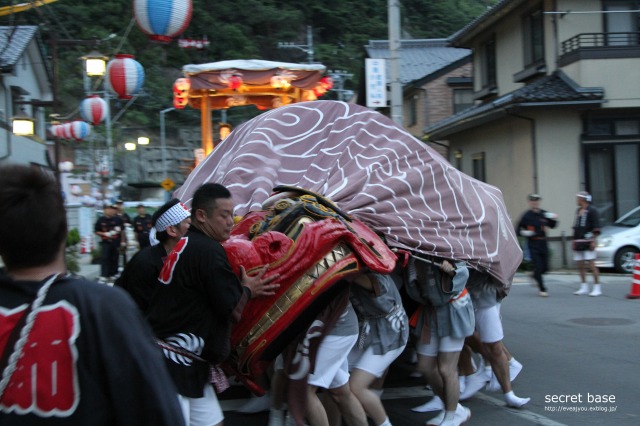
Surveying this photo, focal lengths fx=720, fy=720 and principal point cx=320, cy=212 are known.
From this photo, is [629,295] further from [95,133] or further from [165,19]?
[95,133]

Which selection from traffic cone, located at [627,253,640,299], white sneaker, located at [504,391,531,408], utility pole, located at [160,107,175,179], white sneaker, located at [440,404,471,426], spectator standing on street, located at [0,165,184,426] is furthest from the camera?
utility pole, located at [160,107,175,179]

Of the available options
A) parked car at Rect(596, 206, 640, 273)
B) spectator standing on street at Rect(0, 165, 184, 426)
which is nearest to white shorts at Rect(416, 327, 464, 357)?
spectator standing on street at Rect(0, 165, 184, 426)

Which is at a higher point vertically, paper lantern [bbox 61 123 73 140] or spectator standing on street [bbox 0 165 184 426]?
paper lantern [bbox 61 123 73 140]

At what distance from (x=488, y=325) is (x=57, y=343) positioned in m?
4.97

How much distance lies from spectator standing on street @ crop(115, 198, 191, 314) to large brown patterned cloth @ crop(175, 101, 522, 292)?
141 cm

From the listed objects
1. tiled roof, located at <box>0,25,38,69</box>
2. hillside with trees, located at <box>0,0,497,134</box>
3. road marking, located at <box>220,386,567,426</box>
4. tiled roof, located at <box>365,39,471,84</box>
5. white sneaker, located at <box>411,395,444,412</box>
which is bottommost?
road marking, located at <box>220,386,567,426</box>

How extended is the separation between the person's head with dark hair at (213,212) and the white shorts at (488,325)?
2.99 meters

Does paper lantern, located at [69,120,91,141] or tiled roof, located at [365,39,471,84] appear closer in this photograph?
paper lantern, located at [69,120,91,141]

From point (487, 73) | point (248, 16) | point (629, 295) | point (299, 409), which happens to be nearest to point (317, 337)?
point (299, 409)

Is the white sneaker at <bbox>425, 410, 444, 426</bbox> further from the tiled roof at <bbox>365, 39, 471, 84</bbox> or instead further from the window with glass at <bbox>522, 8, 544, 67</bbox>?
the tiled roof at <bbox>365, 39, 471, 84</bbox>

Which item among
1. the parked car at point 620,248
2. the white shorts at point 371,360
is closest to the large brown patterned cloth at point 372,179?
the white shorts at point 371,360

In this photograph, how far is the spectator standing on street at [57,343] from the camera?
192cm

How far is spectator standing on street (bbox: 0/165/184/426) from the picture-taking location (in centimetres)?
192

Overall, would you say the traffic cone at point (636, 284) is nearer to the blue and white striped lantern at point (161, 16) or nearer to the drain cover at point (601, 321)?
the drain cover at point (601, 321)
